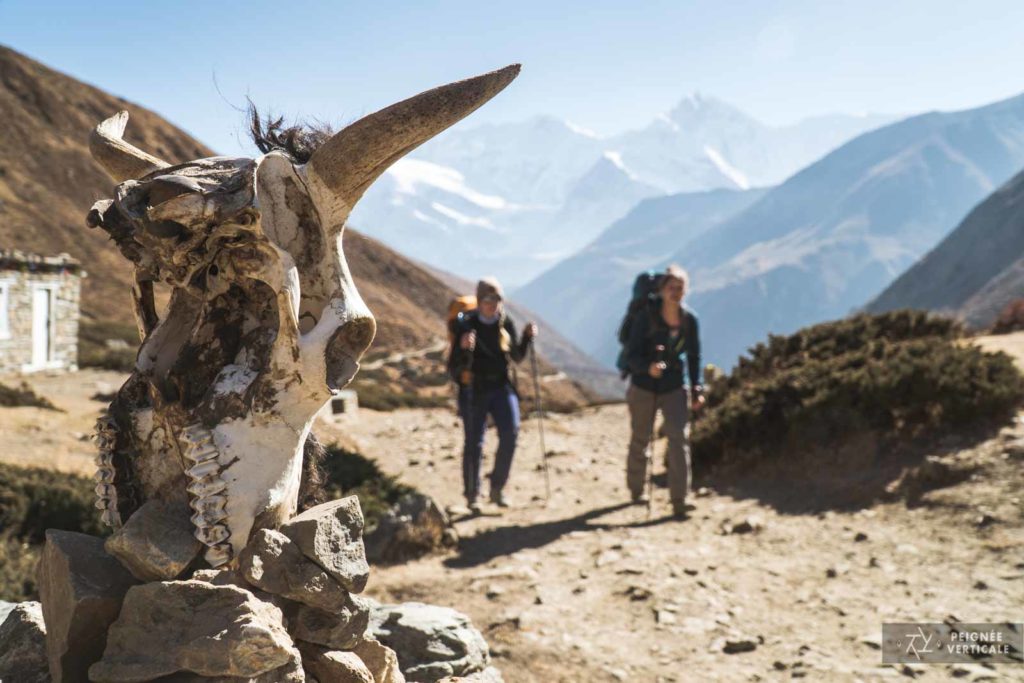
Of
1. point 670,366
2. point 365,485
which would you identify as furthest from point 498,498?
point 670,366

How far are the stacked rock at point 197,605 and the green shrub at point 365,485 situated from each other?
17.1 feet

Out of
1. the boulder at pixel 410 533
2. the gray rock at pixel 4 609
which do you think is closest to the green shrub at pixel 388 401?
the boulder at pixel 410 533

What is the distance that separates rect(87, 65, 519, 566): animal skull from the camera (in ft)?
7.50

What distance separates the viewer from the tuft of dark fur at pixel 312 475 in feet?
9.14

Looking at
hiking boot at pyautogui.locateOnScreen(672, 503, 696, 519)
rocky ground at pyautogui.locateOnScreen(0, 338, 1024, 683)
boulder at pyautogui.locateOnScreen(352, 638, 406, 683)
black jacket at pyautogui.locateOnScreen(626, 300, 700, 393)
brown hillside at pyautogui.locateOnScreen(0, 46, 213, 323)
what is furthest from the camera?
brown hillside at pyautogui.locateOnScreen(0, 46, 213, 323)

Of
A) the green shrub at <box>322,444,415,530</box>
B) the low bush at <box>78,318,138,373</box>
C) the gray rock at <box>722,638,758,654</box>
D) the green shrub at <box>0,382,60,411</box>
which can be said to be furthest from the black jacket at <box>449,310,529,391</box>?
the low bush at <box>78,318,138,373</box>

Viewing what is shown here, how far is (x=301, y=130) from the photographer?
2.70m

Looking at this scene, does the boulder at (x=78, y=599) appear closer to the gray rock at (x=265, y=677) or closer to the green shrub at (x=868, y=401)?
the gray rock at (x=265, y=677)

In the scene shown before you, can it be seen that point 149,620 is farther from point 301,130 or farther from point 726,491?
point 726,491

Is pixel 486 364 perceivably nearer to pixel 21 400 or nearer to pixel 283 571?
pixel 283 571

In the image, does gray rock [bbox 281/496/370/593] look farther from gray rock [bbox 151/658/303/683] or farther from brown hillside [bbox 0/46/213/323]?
brown hillside [bbox 0/46/213/323]

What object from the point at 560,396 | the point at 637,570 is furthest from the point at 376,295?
the point at 637,570

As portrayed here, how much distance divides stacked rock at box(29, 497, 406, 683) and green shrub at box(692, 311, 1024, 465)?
24.4 feet

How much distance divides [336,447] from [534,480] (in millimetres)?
2743
